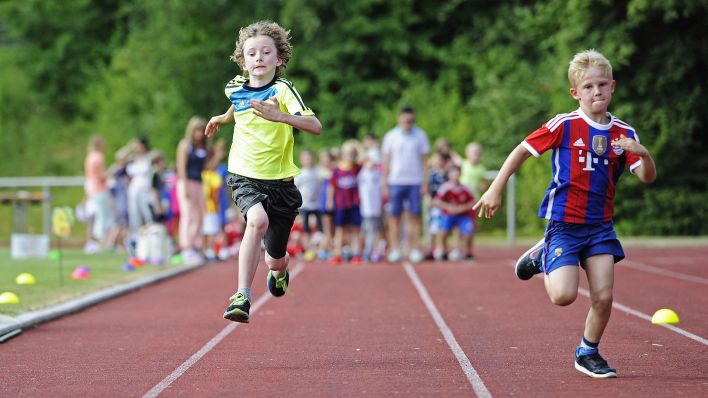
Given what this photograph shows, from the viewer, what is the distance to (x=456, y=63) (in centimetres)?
3672

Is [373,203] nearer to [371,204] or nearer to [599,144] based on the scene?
[371,204]

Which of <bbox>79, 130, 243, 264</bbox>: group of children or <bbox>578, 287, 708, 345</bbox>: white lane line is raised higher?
<bbox>79, 130, 243, 264</bbox>: group of children

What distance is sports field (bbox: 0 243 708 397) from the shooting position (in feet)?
22.2

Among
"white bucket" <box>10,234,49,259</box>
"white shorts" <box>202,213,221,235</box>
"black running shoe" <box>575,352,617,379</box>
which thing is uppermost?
→ "white shorts" <box>202,213,221,235</box>

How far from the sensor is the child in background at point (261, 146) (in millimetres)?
7758

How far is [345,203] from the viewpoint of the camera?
19109 mm

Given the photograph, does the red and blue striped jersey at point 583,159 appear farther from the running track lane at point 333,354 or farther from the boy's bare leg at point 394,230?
the boy's bare leg at point 394,230

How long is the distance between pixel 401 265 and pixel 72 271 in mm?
4856

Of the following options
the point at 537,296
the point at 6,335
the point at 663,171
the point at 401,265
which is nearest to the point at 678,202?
the point at 663,171

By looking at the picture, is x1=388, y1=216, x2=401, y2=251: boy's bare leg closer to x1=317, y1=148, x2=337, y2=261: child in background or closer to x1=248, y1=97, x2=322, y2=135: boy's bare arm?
x1=317, y1=148, x2=337, y2=261: child in background

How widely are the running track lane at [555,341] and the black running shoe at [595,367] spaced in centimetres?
7

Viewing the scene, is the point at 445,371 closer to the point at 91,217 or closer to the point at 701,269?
the point at 701,269

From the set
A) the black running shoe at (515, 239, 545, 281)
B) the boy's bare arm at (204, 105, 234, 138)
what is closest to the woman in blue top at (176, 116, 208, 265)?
the boy's bare arm at (204, 105, 234, 138)

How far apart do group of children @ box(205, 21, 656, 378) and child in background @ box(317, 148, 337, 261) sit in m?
10.9
